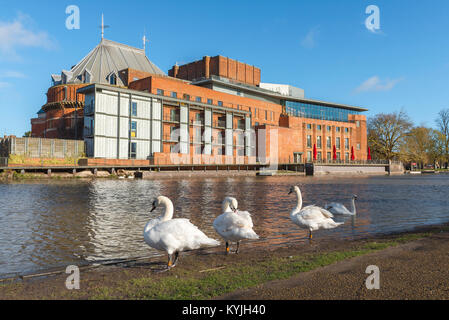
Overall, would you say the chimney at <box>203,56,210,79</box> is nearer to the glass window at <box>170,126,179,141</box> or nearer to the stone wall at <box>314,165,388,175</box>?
the glass window at <box>170,126,179,141</box>

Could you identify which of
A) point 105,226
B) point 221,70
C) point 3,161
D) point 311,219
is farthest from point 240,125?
point 311,219

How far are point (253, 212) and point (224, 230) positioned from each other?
6624 mm

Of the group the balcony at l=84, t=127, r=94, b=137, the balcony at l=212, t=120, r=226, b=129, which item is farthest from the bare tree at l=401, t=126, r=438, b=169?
the balcony at l=84, t=127, r=94, b=137

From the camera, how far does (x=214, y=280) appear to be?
4.84 metres

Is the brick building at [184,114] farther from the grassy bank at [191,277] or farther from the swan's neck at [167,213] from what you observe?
the grassy bank at [191,277]

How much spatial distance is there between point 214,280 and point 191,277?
1.59ft

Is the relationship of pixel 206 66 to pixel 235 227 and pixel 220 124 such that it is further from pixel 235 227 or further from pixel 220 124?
pixel 235 227

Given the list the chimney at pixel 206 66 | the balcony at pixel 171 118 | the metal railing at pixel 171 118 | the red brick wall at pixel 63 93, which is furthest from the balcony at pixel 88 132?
the chimney at pixel 206 66

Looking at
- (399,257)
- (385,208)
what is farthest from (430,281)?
(385,208)

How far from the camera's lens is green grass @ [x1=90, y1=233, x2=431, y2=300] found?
4355 millimetres

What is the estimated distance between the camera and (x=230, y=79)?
73.7 metres

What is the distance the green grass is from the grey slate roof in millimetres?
54763
